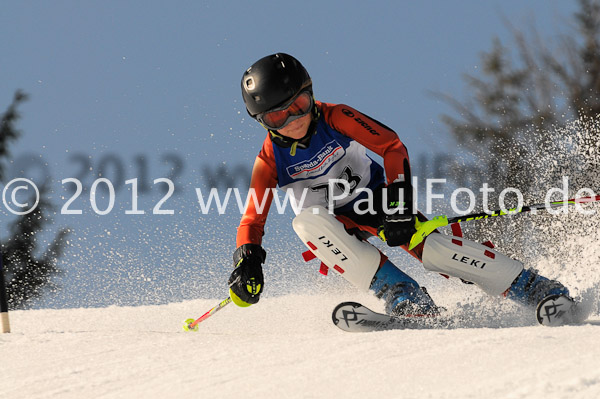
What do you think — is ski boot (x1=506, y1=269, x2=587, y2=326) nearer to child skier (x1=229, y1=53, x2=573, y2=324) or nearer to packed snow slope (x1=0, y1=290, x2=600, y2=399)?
child skier (x1=229, y1=53, x2=573, y2=324)

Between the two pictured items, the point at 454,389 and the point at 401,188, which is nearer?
the point at 454,389

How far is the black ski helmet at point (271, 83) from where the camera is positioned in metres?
3.34

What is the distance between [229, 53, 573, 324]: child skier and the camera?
3.36 m

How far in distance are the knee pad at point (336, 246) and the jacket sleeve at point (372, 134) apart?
40 cm

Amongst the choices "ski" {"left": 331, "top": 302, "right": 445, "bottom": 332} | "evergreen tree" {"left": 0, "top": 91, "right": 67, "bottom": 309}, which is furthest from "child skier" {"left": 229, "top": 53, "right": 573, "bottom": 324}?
"evergreen tree" {"left": 0, "top": 91, "right": 67, "bottom": 309}

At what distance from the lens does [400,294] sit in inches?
133

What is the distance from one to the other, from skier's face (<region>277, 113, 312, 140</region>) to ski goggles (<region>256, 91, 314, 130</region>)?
4cm

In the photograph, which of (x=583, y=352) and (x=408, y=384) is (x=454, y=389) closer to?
(x=408, y=384)

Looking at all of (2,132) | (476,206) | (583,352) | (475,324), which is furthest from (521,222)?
(2,132)

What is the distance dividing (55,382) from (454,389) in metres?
1.59

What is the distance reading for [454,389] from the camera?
6.57 feet

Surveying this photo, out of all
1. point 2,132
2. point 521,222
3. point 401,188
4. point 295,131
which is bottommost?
point 521,222

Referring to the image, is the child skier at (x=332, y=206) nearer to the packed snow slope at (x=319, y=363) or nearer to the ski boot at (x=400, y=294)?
the ski boot at (x=400, y=294)

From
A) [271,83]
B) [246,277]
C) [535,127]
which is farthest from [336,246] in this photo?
[535,127]
